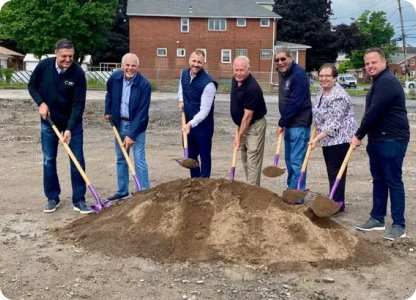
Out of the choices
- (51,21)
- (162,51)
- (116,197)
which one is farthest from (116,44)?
(116,197)

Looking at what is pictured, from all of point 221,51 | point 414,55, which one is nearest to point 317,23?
point 221,51

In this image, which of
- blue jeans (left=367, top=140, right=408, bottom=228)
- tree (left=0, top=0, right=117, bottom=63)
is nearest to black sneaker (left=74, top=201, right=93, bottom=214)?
blue jeans (left=367, top=140, right=408, bottom=228)

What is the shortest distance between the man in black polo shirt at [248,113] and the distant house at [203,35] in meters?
38.7

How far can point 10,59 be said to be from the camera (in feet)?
184

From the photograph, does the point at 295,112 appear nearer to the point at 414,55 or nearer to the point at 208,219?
the point at 208,219

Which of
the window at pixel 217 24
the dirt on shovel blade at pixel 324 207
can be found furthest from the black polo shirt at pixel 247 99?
the window at pixel 217 24

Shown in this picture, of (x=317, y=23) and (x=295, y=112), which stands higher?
(x=317, y=23)

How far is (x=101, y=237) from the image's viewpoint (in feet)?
16.6

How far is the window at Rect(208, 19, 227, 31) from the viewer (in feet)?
147

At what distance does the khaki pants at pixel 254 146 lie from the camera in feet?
20.8

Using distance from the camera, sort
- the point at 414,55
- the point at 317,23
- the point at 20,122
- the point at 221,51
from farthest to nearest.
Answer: the point at 414,55 < the point at 317,23 < the point at 221,51 < the point at 20,122

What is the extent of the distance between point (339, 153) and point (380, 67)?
1.25 metres

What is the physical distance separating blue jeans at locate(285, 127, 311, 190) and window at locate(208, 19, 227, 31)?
40.0 m

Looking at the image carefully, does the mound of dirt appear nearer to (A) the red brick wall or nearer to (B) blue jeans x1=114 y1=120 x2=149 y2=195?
(B) blue jeans x1=114 y1=120 x2=149 y2=195
